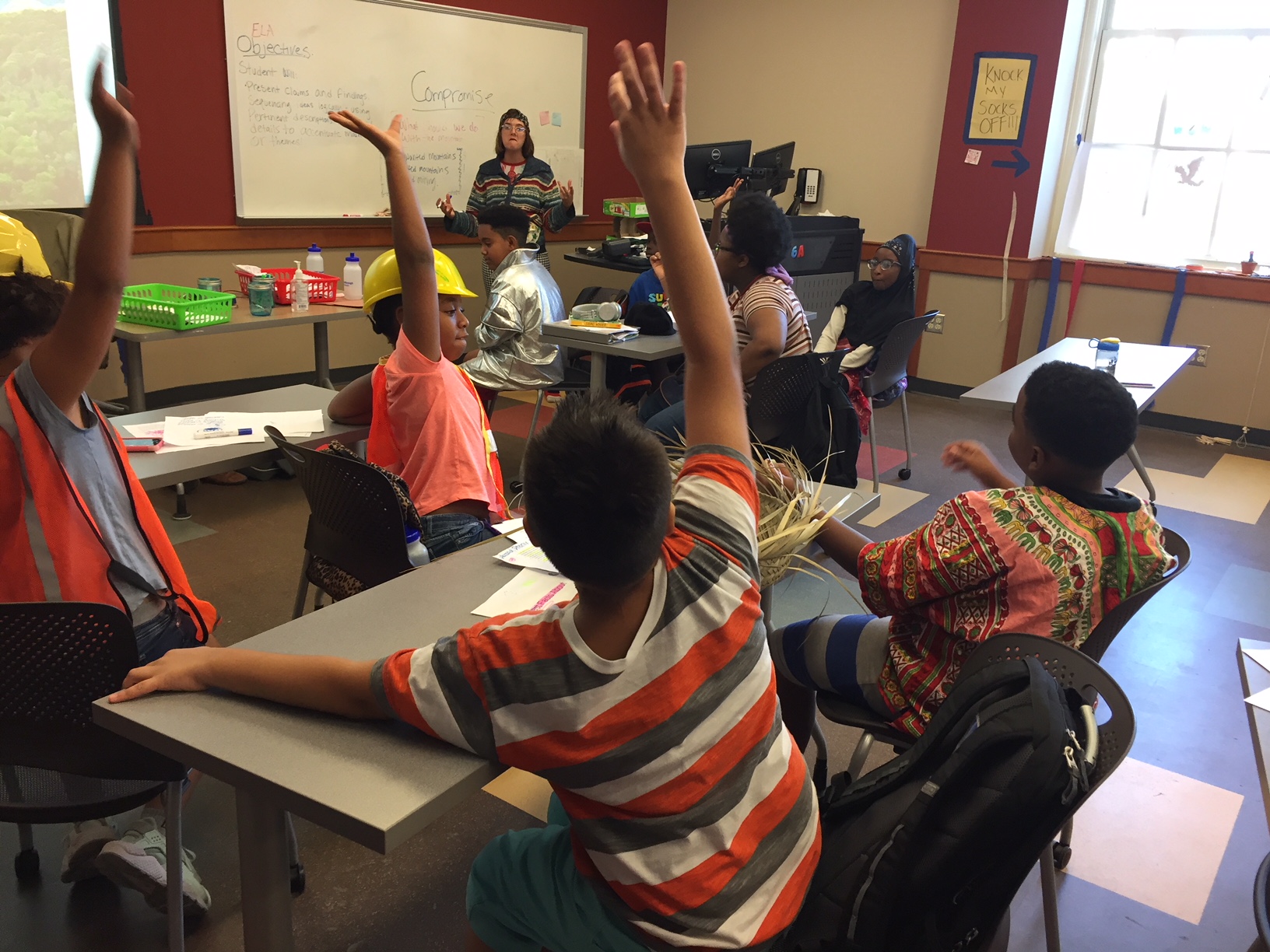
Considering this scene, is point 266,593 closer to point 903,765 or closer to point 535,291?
point 535,291

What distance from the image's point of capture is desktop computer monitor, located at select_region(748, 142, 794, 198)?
5211mm

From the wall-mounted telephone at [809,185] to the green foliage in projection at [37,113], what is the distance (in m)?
4.35

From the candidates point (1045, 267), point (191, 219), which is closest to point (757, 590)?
point (191, 219)

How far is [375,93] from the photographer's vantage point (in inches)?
217

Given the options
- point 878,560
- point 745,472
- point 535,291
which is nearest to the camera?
point 745,472

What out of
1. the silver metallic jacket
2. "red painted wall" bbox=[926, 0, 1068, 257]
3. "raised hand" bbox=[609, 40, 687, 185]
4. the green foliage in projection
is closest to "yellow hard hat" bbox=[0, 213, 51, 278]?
"raised hand" bbox=[609, 40, 687, 185]

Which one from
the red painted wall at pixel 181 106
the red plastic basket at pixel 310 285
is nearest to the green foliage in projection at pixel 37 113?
the red painted wall at pixel 181 106

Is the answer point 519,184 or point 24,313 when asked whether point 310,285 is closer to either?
point 519,184

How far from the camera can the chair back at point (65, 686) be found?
49.9 inches

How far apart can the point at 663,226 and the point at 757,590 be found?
1.58ft

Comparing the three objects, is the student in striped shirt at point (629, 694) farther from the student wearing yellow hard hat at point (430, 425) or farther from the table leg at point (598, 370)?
the table leg at point (598, 370)

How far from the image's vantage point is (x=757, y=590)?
1069 millimetres

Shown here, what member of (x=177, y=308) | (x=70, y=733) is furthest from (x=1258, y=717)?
(x=177, y=308)

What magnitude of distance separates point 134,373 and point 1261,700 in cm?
360
